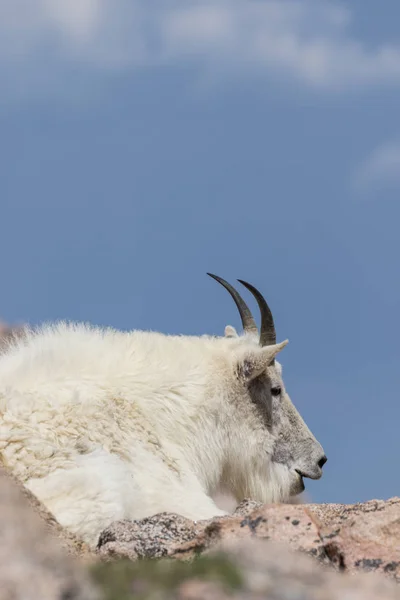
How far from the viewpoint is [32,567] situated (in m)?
2.75

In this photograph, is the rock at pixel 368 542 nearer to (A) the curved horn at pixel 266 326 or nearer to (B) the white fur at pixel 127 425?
(B) the white fur at pixel 127 425

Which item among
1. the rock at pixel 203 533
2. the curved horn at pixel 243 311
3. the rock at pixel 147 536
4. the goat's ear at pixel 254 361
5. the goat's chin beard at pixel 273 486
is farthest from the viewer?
the curved horn at pixel 243 311

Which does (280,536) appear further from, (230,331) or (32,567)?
(230,331)

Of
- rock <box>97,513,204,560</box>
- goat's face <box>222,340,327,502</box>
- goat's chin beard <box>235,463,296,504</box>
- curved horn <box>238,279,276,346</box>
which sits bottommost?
rock <box>97,513,204,560</box>

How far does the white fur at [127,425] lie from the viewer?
6586mm

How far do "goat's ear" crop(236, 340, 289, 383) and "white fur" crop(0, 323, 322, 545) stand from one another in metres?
0.04

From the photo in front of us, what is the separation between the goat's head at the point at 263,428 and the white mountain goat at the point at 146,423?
0.04 ft

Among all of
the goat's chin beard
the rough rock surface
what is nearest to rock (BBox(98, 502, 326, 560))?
the rough rock surface

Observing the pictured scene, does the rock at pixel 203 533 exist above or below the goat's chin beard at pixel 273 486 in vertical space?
below

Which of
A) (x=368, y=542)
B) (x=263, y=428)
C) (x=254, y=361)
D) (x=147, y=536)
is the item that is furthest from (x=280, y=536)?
(x=263, y=428)

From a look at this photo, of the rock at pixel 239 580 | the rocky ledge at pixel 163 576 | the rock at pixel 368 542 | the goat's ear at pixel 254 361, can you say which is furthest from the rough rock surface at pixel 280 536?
the goat's ear at pixel 254 361

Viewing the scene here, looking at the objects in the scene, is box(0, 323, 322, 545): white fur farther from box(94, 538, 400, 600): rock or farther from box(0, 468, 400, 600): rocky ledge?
box(94, 538, 400, 600): rock

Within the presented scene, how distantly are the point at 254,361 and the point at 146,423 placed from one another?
1923 mm

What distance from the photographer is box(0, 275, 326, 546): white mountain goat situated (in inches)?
261
